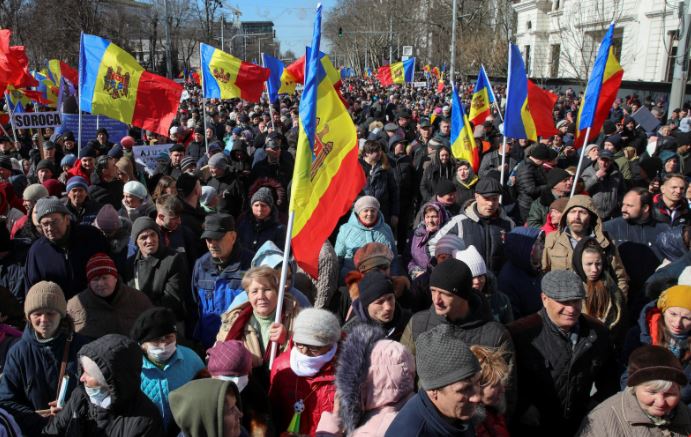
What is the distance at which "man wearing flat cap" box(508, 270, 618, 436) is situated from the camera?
10.5 ft

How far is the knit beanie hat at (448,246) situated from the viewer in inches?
174

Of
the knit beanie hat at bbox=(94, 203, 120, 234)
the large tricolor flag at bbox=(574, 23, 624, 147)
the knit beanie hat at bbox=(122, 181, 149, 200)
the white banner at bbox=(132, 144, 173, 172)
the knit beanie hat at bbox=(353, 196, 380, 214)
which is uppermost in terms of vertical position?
the large tricolor flag at bbox=(574, 23, 624, 147)

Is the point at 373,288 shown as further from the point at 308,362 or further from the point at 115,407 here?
the point at 115,407

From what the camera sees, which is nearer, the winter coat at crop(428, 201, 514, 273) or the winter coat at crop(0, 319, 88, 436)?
the winter coat at crop(0, 319, 88, 436)

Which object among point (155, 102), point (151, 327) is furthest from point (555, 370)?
point (155, 102)

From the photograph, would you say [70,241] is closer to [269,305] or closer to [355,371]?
[269,305]

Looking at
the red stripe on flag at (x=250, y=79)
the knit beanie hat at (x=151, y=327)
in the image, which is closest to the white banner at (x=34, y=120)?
the red stripe on flag at (x=250, y=79)

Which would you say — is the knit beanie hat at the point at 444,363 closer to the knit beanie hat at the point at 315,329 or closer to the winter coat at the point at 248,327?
the knit beanie hat at the point at 315,329

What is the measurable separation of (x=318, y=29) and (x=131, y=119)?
542 centimetres

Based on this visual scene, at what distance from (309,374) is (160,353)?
78 cm

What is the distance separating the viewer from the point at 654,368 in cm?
267

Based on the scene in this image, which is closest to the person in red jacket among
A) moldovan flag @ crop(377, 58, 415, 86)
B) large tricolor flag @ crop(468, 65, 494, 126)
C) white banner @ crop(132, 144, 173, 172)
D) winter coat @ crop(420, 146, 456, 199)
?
winter coat @ crop(420, 146, 456, 199)

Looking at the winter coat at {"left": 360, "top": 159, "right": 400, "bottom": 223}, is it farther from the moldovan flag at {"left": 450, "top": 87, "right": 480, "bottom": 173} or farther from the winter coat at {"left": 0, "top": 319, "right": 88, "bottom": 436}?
the winter coat at {"left": 0, "top": 319, "right": 88, "bottom": 436}

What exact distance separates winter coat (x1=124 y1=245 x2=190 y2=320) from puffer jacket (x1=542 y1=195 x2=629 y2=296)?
8.92 ft
